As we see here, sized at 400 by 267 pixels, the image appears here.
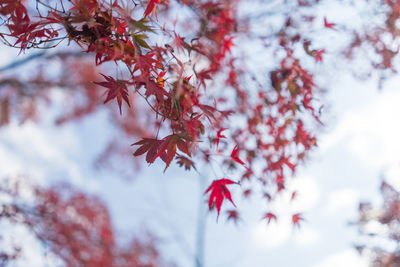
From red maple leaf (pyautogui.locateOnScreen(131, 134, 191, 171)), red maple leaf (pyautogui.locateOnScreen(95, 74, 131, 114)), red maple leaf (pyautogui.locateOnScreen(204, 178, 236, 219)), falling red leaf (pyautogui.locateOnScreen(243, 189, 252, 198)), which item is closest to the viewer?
red maple leaf (pyautogui.locateOnScreen(131, 134, 191, 171))

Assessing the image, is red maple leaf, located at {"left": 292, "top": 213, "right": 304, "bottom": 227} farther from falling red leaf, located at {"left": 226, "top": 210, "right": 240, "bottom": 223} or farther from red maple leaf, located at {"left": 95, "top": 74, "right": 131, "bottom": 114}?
red maple leaf, located at {"left": 95, "top": 74, "right": 131, "bottom": 114}

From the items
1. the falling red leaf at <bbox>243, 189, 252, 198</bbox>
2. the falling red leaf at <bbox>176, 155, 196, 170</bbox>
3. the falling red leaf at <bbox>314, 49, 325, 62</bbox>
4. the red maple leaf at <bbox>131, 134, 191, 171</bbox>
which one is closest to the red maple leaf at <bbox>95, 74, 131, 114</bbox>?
the red maple leaf at <bbox>131, 134, 191, 171</bbox>

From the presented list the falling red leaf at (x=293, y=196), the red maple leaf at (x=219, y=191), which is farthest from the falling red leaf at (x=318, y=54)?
the red maple leaf at (x=219, y=191)

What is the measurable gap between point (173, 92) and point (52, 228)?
4.99 meters

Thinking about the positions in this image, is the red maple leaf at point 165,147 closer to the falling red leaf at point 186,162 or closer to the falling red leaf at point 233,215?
the falling red leaf at point 186,162

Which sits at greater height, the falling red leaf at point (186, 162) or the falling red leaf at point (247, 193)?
the falling red leaf at point (247, 193)

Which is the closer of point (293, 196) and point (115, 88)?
point (115, 88)

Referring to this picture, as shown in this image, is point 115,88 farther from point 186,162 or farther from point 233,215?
point 233,215

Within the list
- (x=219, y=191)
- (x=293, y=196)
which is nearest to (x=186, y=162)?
(x=219, y=191)

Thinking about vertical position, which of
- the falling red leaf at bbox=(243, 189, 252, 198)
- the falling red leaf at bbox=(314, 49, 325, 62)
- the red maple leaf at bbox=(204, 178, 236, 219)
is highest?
the falling red leaf at bbox=(314, 49, 325, 62)

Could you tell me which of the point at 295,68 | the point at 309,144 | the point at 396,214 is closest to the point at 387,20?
the point at 295,68

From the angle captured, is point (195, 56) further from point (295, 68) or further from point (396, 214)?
point (396, 214)

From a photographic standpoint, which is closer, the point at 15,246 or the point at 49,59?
the point at 15,246

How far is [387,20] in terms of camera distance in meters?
3.39
